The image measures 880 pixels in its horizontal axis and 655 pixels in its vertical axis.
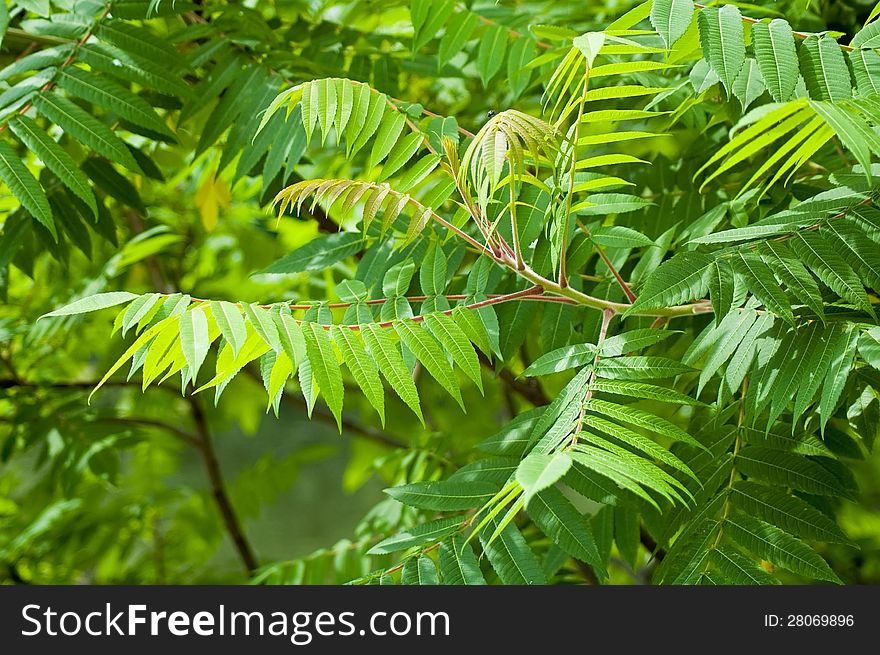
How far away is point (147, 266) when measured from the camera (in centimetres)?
205

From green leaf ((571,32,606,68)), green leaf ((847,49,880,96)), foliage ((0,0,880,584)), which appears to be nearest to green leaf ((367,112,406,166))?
foliage ((0,0,880,584))

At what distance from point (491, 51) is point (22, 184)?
2.23 feet

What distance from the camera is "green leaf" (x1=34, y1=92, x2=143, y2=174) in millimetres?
1066

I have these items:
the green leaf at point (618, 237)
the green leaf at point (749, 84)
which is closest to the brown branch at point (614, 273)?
the green leaf at point (618, 237)

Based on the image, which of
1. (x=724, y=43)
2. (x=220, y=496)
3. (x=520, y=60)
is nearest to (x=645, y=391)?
(x=724, y=43)

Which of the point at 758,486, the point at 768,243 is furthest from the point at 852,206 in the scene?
the point at 758,486

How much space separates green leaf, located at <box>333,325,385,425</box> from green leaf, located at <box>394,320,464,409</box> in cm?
5

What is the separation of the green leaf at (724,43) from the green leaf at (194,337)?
0.54 metres

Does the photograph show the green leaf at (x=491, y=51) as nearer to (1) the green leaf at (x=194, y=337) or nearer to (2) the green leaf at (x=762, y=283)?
(2) the green leaf at (x=762, y=283)

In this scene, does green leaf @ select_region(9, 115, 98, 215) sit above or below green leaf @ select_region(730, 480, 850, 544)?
above

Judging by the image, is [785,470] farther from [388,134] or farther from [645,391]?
[388,134]

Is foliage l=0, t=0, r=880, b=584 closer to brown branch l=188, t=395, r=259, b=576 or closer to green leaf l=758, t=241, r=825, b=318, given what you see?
green leaf l=758, t=241, r=825, b=318

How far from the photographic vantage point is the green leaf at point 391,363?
0.79m

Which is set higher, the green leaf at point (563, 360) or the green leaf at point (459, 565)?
the green leaf at point (563, 360)
